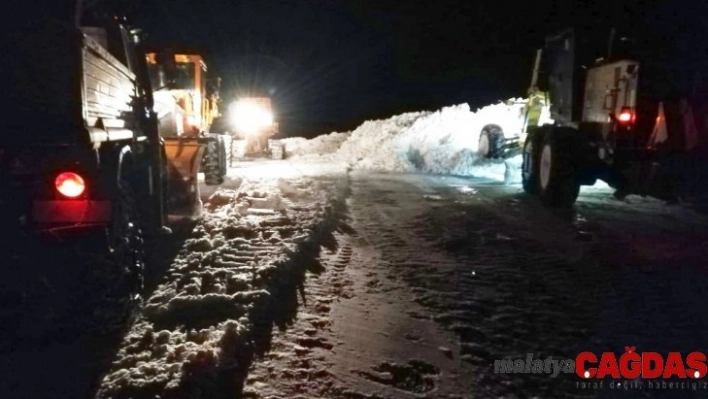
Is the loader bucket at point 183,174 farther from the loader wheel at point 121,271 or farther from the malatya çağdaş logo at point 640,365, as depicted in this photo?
the malatya çağdaş logo at point 640,365

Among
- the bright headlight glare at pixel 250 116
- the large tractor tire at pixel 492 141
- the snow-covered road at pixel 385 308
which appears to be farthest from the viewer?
the bright headlight glare at pixel 250 116

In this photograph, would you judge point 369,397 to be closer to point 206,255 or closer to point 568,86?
point 206,255

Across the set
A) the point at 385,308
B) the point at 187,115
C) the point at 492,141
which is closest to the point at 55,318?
the point at 385,308

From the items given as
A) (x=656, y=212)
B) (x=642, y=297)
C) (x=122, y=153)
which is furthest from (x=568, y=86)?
(x=122, y=153)

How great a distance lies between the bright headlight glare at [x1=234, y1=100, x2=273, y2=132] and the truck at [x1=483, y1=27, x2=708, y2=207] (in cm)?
1585

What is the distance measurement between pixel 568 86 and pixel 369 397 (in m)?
10.2

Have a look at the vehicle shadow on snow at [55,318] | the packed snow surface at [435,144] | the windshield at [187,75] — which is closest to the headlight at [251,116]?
the packed snow surface at [435,144]

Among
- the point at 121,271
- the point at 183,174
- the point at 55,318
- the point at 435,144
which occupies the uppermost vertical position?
the point at 435,144

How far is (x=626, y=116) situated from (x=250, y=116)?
18927mm

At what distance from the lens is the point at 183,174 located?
33.5 feet

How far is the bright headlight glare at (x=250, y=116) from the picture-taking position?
26.7m

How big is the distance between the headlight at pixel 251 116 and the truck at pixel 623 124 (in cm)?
1585

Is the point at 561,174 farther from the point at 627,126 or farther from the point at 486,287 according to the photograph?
the point at 486,287

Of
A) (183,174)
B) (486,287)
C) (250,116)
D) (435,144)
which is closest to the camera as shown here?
(486,287)
